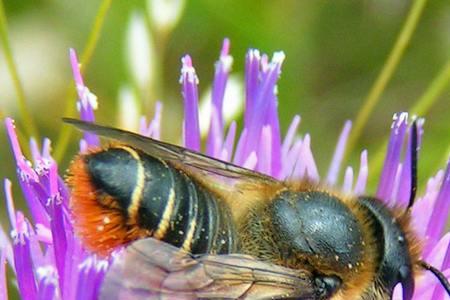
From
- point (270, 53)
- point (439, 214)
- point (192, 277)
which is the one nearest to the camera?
point (192, 277)

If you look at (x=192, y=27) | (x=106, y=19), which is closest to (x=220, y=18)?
(x=192, y=27)

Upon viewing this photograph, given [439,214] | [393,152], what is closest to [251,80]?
[393,152]

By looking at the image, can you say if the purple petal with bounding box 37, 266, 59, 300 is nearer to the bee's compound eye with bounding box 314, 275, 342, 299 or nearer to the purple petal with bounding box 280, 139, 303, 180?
the bee's compound eye with bounding box 314, 275, 342, 299

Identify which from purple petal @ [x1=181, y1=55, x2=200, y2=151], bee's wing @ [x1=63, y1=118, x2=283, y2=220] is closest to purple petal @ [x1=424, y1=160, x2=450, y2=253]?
bee's wing @ [x1=63, y1=118, x2=283, y2=220]

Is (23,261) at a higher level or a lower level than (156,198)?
lower

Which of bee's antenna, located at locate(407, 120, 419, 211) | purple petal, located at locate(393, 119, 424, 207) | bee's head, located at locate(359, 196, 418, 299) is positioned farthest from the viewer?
purple petal, located at locate(393, 119, 424, 207)

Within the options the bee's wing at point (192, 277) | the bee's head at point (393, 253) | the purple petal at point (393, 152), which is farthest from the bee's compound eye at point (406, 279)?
the purple petal at point (393, 152)

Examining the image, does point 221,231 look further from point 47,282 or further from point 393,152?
point 393,152
